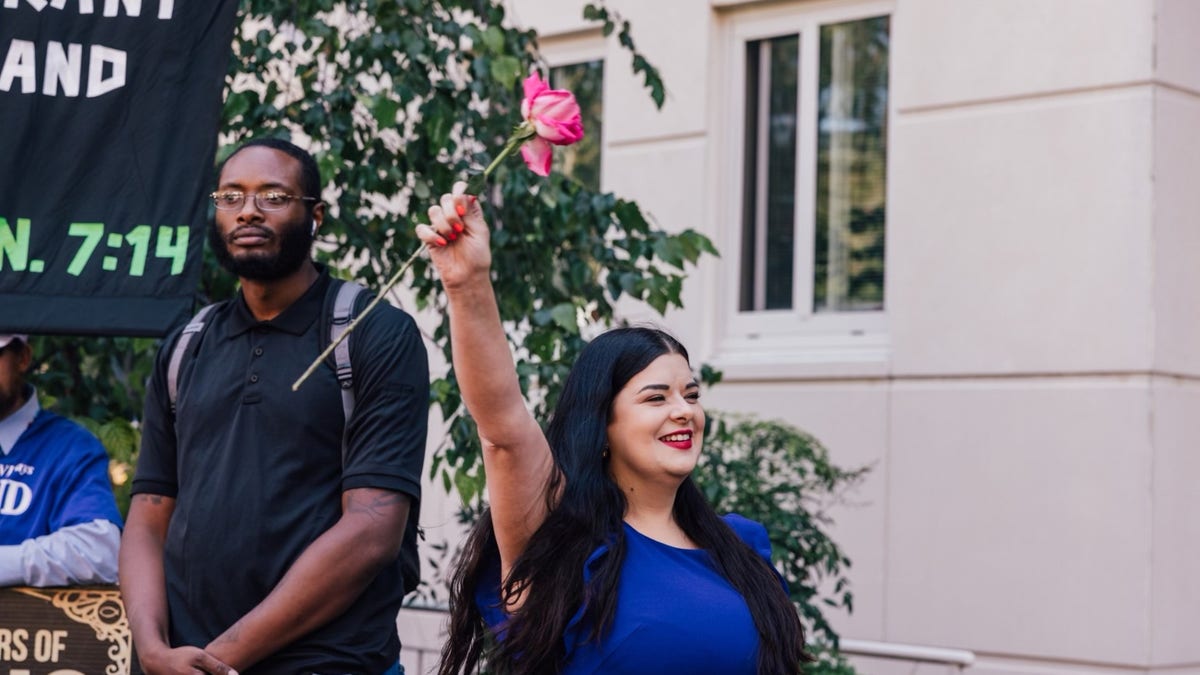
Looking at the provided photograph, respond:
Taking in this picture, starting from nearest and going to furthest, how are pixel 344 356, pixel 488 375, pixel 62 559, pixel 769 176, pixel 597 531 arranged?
pixel 488 375, pixel 597 531, pixel 344 356, pixel 62 559, pixel 769 176

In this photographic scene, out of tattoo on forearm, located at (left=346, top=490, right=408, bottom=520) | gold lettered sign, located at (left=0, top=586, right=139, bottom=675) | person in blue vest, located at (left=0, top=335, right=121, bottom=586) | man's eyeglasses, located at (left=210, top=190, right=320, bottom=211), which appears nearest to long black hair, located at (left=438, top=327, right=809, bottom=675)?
tattoo on forearm, located at (left=346, top=490, right=408, bottom=520)

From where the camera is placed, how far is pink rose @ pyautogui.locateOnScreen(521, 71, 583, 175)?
3504 millimetres

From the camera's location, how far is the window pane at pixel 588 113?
1014 centimetres

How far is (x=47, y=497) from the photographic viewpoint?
5188 millimetres

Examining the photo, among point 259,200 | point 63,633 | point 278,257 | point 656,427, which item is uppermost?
point 259,200

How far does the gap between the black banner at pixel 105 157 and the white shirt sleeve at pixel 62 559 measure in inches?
21.9

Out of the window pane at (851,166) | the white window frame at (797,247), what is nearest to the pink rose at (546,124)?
the white window frame at (797,247)

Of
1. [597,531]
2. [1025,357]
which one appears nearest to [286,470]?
[597,531]

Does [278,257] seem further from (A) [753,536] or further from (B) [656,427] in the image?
(A) [753,536]

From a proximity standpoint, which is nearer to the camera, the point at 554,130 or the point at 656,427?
the point at 554,130

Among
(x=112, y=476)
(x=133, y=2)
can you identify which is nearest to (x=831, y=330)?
(x=112, y=476)

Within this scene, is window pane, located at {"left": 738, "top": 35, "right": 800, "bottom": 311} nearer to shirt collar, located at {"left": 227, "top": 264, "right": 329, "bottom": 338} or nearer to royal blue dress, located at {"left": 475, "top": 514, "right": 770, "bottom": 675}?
shirt collar, located at {"left": 227, "top": 264, "right": 329, "bottom": 338}

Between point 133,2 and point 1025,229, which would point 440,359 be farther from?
point 133,2

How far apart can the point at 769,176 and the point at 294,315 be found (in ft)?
18.0
